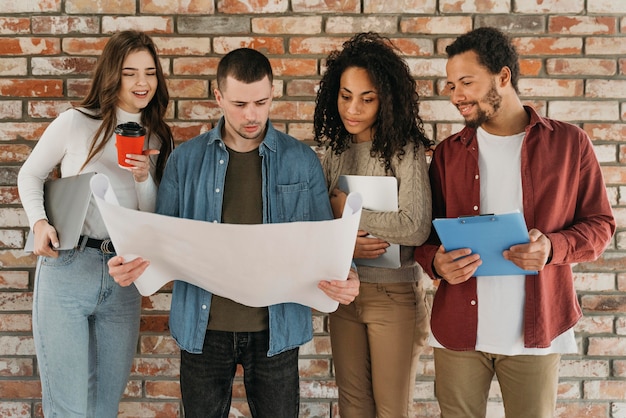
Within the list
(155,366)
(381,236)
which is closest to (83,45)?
(155,366)

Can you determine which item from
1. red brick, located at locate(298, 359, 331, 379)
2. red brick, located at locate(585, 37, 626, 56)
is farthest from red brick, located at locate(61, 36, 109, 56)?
red brick, located at locate(585, 37, 626, 56)

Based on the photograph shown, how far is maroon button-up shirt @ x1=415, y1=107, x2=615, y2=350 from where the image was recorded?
60.8 inches

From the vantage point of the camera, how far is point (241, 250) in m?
1.35

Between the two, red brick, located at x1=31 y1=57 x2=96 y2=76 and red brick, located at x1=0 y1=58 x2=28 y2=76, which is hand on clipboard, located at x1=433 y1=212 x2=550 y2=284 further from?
red brick, located at x1=0 y1=58 x2=28 y2=76

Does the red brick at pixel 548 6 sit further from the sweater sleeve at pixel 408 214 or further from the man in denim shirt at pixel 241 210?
the man in denim shirt at pixel 241 210

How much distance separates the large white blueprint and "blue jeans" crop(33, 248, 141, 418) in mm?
314

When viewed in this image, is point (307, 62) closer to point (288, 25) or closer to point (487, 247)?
point (288, 25)

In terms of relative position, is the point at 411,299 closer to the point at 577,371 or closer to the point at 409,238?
the point at 409,238

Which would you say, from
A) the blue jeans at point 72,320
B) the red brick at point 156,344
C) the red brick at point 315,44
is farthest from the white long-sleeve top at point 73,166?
the red brick at point 315,44

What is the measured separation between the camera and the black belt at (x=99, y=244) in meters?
1.71

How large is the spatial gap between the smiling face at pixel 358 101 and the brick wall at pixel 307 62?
0.46 m

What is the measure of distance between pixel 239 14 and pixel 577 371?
194 centimetres

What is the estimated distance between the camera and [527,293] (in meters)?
1.56

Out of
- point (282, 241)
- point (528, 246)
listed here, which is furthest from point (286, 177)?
point (528, 246)
